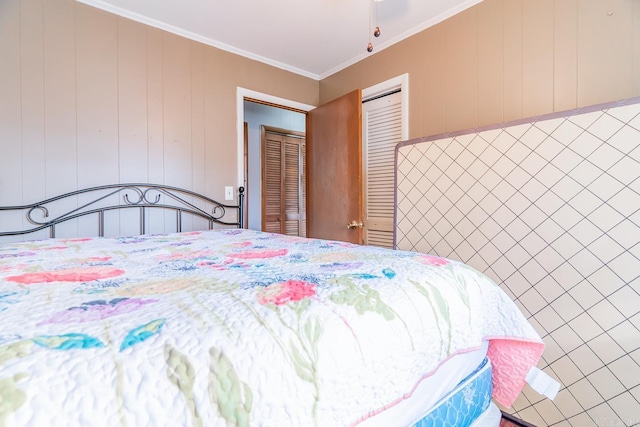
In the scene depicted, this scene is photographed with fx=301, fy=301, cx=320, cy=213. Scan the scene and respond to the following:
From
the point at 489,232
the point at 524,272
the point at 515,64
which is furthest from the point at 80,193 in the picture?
the point at 515,64

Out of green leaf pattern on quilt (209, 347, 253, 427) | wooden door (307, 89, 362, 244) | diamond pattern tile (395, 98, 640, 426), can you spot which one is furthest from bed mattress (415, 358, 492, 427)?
wooden door (307, 89, 362, 244)

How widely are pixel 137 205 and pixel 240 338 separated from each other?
6.80ft

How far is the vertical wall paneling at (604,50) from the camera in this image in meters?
1.43

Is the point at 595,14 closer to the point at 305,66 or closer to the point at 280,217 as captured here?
the point at 305,66

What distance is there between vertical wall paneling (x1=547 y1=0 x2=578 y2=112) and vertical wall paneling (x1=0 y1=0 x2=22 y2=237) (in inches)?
121

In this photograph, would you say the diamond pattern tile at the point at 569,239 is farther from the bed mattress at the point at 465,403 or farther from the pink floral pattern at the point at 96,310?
the pink floral pattern at the point at 96,310

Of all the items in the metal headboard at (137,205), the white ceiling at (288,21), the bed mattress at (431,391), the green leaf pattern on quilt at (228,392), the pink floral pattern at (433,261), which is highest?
the white ceiling at (288,21)

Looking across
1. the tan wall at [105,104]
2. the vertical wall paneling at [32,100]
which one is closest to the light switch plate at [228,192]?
the tan wall at [105,104]

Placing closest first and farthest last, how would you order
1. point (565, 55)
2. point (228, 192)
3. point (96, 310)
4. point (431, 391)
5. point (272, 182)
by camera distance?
point (96, 310), point (431, 391), point (565, 55), point (228, 192), point (272, 182)

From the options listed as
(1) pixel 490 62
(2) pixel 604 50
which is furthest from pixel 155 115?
(2) pixel 604 50

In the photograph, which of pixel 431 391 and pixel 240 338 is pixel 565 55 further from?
pixel 240 338

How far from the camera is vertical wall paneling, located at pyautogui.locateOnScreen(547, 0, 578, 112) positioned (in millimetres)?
1581

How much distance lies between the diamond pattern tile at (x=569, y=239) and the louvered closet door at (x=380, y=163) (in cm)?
72

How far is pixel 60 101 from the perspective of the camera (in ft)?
6.22
